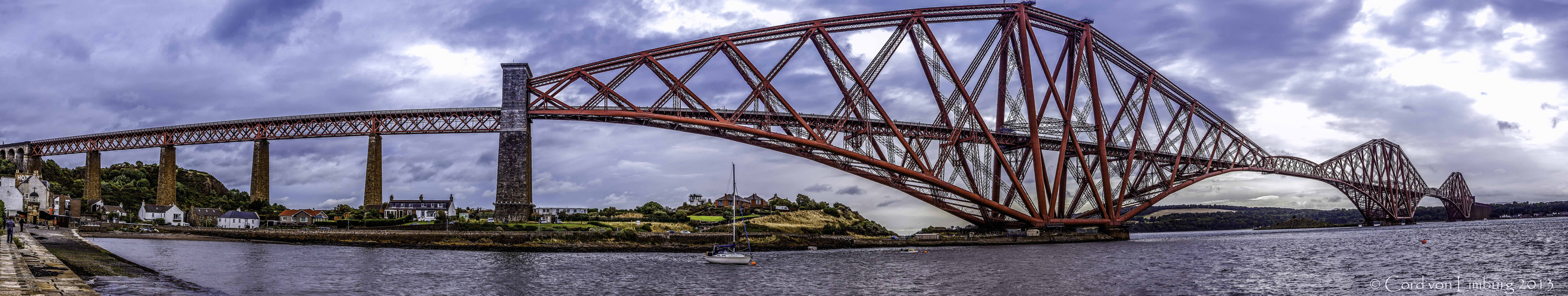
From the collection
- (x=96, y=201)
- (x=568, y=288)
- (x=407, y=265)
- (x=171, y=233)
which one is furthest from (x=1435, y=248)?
(x=96, y=201)

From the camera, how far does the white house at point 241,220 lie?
86688 mm

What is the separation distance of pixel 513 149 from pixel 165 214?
2041 inches

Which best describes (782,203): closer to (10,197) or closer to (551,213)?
(551,213)

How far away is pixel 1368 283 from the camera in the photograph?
33500mm

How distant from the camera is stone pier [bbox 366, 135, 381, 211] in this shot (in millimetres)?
79062

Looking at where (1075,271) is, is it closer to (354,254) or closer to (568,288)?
(568,288)

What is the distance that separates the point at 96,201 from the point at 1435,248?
131625 mm

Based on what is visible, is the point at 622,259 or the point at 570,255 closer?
the point at 622,259

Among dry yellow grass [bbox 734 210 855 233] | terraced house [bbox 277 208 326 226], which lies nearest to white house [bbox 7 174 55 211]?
terraced house [bbox 277 208 326 226]

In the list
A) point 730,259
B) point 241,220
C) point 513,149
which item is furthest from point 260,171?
point 730,259

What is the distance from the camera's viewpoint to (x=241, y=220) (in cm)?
8775

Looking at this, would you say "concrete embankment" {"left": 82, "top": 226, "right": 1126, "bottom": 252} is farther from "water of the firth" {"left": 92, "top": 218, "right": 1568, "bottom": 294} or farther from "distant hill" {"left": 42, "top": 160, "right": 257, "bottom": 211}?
"distant hill" {"left": 42, "top": 160, "right": 257, "bottom": 211}

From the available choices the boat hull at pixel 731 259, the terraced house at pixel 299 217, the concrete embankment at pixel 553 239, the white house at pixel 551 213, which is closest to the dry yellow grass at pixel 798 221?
the concrete embankment at pixel 553 239

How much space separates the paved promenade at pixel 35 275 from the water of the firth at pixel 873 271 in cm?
198
